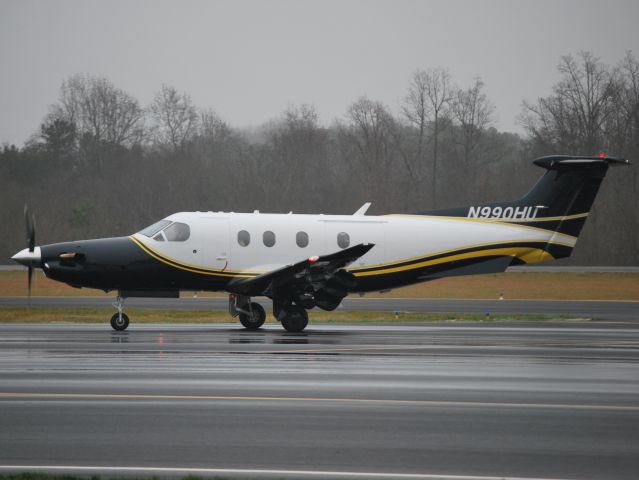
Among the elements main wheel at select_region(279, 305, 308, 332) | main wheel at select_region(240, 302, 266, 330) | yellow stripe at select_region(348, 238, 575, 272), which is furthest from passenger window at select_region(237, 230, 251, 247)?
yellow stripe at select_region(348, 238, 575, 272)

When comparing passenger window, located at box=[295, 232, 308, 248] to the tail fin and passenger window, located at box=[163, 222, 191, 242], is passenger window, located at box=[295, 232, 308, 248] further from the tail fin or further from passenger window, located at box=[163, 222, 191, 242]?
the tail fin

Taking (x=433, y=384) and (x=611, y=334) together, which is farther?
(x=611, y=334)

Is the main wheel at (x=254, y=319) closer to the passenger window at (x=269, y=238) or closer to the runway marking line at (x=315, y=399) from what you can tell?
the passenger window at (x=269, y=238)

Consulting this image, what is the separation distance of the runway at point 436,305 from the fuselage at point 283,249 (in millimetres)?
5394

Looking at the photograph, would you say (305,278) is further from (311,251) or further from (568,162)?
(568,162)

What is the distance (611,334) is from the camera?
71.9ft

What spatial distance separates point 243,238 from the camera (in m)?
23.5

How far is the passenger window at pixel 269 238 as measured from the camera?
2358 centimetres

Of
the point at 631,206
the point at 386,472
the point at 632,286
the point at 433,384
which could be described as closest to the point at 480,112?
the point at 631,206

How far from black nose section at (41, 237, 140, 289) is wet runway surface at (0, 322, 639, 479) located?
3.88 m

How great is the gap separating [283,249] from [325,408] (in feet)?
43.2

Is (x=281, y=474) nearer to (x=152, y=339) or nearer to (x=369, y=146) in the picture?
(x=152, y=339)

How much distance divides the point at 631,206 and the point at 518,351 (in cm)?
4467

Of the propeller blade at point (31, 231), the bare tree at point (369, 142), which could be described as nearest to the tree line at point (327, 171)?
the bare tree at point (369, 142)
